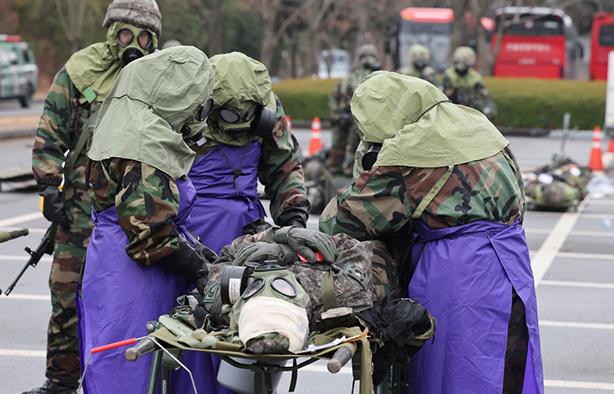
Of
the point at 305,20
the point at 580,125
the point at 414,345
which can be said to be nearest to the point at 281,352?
the point at 414,345

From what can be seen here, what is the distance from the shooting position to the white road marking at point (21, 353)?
7.84 m

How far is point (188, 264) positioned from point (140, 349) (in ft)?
2.85

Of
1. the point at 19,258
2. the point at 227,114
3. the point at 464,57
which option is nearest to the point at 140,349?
the point at 227,114

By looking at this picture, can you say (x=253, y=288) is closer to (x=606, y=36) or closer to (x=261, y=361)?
(x=261, y=361)

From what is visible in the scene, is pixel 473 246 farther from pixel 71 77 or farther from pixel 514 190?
pixel 71 77

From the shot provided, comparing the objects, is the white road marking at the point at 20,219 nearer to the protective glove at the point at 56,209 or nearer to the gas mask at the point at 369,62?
the gas mask at the point at 369,62

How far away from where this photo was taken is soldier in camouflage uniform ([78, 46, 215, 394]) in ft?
15.8

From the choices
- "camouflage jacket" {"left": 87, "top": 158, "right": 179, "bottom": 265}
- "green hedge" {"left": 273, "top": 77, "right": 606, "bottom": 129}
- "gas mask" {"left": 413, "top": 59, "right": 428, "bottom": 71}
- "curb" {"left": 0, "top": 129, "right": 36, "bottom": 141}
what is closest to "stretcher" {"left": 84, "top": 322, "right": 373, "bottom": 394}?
"camouflage jacket" {"left": 87, "top": 158, "right": 179, "bottom": 265}

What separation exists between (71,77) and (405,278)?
243cm

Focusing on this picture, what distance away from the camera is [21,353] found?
25.9 feet

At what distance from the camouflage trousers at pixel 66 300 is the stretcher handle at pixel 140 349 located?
7.42ft

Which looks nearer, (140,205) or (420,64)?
(140,205)

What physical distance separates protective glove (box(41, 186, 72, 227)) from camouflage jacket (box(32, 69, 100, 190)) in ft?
0.27

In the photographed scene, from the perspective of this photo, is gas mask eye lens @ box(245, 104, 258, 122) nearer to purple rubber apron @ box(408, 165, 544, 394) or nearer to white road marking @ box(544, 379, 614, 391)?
purple rubber apron @ box(408, 165, 544, 394)
